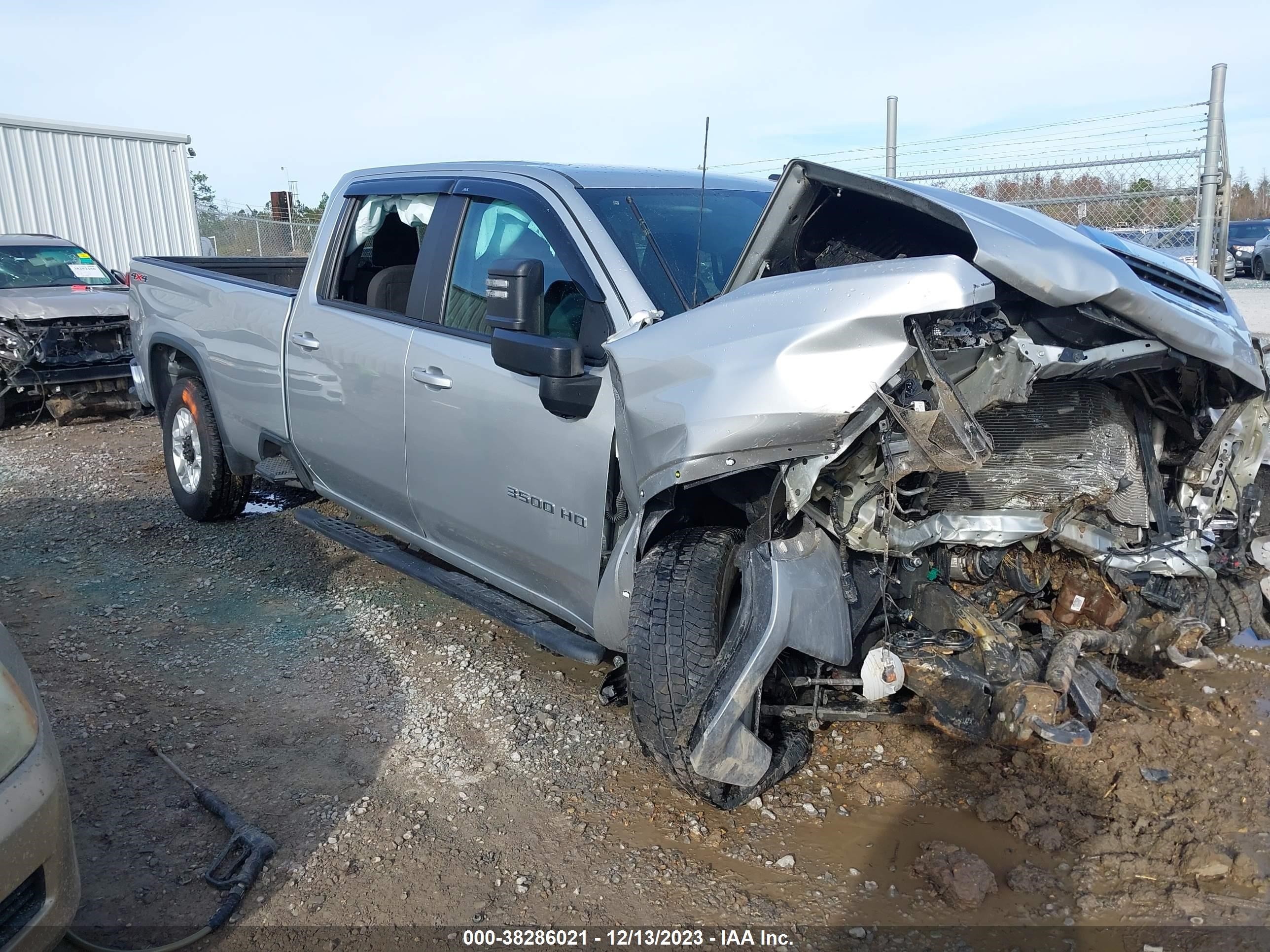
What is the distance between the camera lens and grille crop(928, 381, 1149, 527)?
292cm

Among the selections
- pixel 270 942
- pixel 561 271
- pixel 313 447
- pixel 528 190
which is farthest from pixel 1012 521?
pixel 313 447

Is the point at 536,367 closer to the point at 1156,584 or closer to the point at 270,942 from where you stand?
the point at 270,942

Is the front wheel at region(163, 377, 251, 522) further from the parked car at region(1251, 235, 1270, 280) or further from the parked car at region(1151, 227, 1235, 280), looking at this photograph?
the parked car at region(1251, 235, 1270, 280)

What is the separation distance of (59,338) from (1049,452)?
29.6ft

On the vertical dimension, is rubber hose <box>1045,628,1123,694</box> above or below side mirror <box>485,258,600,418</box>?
below

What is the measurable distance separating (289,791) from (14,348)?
7539 millimetres

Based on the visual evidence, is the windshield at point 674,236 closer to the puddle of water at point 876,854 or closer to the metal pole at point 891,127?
the puddle of water at point 876,854

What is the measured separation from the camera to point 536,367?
3.00 metres

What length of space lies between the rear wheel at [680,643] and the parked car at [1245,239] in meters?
21.4

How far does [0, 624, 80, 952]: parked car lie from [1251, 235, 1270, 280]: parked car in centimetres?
2268

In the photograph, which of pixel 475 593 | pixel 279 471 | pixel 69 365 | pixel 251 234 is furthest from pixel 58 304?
pixel 251 234

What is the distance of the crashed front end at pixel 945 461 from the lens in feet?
7.82

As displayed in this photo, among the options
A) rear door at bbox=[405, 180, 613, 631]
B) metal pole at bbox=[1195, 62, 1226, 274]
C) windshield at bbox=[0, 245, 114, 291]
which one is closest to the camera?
rear door at bbox=[405, 180, 613, 631]

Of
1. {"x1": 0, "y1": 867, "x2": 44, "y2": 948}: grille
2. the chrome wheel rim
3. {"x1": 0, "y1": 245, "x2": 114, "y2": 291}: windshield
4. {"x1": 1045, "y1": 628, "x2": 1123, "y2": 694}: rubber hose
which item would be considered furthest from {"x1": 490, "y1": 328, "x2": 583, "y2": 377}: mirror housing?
{"x1": 0, "y1": 245, "x2": 114, "y2": 291}: windshield
